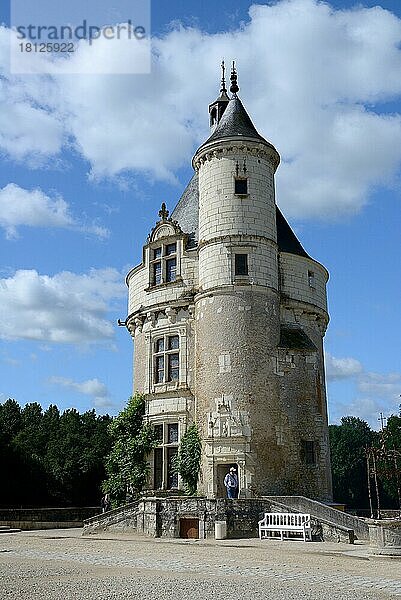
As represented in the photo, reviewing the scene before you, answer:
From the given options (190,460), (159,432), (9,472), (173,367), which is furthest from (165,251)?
(9,472)

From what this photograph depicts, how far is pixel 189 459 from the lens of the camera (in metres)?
25.3

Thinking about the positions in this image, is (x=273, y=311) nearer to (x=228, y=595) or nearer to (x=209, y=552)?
(x=209, y=552)

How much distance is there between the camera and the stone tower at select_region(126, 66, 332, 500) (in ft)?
81.9

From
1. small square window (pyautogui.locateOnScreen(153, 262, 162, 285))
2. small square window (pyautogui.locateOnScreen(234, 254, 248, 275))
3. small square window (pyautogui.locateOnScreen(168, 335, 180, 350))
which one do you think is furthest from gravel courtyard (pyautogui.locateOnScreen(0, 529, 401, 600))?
small square window (pyautogui.locateOnScreen(153, 262, 162, 285))

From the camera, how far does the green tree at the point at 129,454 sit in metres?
27.3

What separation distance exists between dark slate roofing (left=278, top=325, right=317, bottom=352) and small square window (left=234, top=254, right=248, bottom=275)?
2.94 m

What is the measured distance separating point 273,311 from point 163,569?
15038mm

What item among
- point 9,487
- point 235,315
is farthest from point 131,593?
point 9,487

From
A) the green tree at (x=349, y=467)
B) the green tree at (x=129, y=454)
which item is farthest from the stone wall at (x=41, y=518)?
the green tree at (x=349, y=467)

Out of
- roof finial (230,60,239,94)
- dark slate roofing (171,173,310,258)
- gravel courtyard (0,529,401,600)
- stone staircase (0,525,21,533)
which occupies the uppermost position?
roof finial (230,60,239,94)

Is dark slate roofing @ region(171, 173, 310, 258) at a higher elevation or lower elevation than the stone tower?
higher

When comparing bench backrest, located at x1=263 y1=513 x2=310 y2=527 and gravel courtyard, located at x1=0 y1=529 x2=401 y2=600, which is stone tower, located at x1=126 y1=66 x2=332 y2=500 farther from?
gravel courtyard, located at x1=0 y1=529 x2=401 y2=600

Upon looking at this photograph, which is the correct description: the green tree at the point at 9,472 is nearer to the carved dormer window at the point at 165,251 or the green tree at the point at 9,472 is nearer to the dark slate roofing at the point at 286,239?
the carved dormer window at the point at 165,251

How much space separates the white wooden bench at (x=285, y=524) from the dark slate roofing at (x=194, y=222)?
11.9 meters
